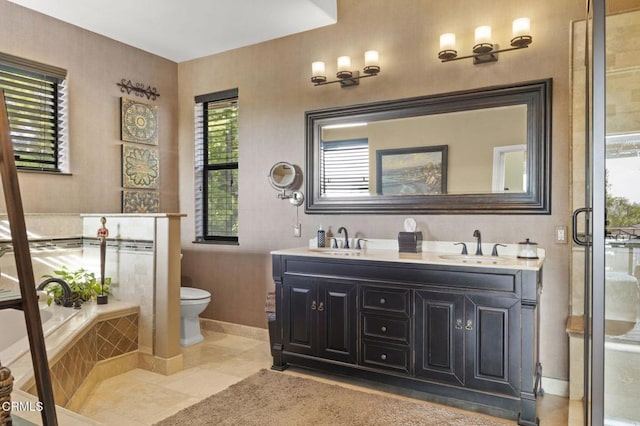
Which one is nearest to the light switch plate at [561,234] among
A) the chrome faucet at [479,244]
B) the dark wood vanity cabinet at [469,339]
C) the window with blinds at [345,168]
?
the chrome faucet at [479,244]

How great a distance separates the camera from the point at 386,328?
282 centimetres

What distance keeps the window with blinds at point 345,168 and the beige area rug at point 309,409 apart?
5.09 feet

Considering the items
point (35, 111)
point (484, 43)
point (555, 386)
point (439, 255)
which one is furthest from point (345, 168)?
point (35, 111)

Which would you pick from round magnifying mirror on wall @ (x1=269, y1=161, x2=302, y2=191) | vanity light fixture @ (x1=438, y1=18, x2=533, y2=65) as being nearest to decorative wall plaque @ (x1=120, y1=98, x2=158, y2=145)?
round magnifying mirror on wall @ (x1=269, y1=161, x2=302, y2=191)

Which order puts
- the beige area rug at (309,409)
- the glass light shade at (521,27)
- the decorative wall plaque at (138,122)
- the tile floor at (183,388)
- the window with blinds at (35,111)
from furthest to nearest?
the decorative wall plaque at (138,122) < the window with blinds at (35,111) < the glass light shade at (521,27) < the tile floor at (183,388) < the beige area rug at (309,409)

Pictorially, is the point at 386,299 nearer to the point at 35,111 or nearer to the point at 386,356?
the point at 386,356

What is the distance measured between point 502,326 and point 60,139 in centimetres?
369

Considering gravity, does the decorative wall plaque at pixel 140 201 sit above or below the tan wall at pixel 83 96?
below

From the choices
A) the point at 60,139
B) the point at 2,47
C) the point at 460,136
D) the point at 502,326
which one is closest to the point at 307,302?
the point at 502,326

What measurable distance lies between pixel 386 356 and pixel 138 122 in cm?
322

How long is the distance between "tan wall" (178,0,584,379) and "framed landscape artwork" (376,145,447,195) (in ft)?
0.72

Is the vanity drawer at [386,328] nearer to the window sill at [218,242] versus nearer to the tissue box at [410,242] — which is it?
the tissue box at [410,242]

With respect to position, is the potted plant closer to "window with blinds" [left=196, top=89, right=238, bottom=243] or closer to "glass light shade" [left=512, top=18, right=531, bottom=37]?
"window with blinds" [left=196, top=89, right=238, bottom=243]

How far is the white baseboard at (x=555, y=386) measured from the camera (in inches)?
111
